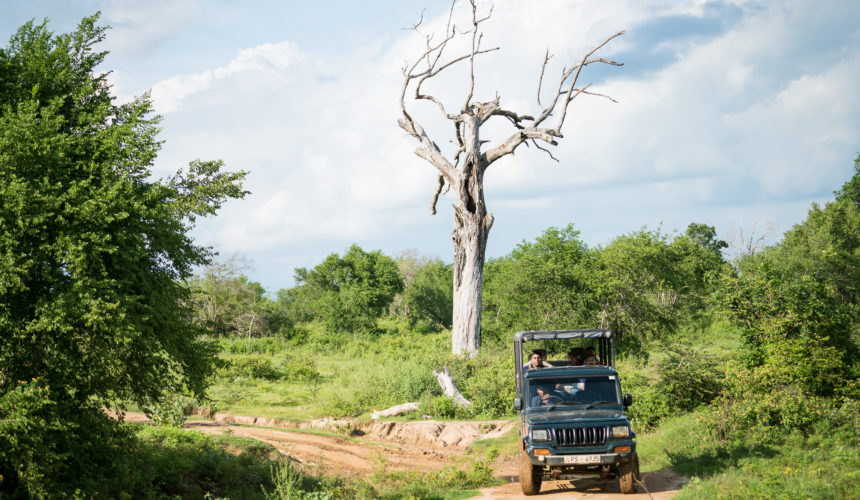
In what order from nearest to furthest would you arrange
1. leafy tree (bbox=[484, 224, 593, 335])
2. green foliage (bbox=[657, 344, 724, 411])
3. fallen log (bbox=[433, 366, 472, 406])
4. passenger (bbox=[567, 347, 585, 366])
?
passenger (bbox=[567, 347, 585, 366]) → green foliage (bbox=[657, 344, 724, 411]) → fallen log (bbox=[433, 366, 472, 406]) → leafy tree (bbox=[484, 224, 593, 335])

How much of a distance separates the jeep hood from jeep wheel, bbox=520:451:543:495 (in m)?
0.59

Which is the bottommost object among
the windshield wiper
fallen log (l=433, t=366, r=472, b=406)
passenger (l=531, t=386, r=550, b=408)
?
A: fallen log (l=433, t=366, r=472, b=406)

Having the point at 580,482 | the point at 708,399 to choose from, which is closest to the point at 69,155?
the point at 580,482

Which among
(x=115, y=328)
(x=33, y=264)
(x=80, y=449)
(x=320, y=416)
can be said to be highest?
(x=33, y=264)

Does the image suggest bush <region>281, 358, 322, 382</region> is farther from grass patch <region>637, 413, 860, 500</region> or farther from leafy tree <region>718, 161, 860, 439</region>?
leafy tree <region>718, 161, 860, 439</region>

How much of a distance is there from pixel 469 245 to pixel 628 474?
58.5ft

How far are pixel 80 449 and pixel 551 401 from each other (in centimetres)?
717

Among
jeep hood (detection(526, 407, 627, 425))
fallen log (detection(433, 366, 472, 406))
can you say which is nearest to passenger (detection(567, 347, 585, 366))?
jeep hood (detection(526, 407, 627, 425))

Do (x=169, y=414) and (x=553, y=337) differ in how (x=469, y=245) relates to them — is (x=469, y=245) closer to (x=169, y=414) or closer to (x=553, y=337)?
(x=169, y=414)

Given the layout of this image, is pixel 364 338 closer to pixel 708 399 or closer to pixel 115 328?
pixel 708 399

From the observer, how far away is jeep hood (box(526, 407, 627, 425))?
10211 millimetres

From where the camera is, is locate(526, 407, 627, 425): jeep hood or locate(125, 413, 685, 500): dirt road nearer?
locate(526, 407, 627, 425): jeep hood

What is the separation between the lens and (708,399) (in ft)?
51.8

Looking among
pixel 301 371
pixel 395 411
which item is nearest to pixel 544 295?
pixel 395 411
